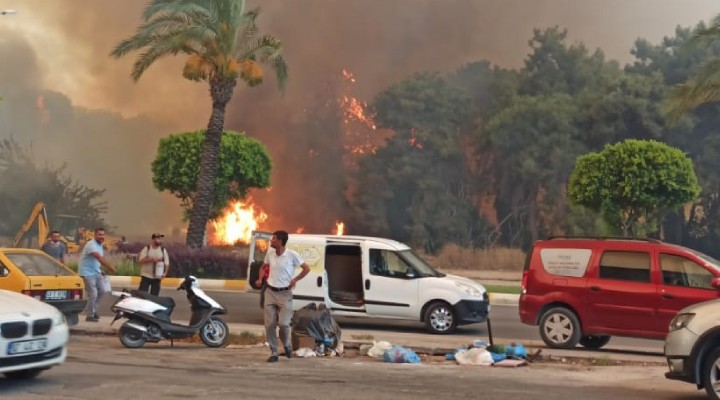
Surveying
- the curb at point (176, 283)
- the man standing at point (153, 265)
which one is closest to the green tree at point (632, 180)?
the curb at point (176, 283)

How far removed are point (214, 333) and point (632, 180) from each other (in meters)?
20.8

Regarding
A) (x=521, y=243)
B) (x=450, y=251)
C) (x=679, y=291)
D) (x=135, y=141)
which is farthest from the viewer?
(x=135, y=141)

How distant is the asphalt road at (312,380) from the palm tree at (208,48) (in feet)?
Result: 62.1

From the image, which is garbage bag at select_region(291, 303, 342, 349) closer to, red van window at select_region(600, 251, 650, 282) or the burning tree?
red van window at select_region(600, 251, 650, 282)

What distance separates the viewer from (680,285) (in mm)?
12406

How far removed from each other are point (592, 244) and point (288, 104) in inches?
1816

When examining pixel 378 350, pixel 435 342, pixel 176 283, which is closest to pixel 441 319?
pixel 435 342

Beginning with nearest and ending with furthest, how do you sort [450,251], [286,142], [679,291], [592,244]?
[679,291] < [592,244] < [450,251] < [286,142]

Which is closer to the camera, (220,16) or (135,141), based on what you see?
(220,16)

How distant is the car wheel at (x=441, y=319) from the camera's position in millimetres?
14727

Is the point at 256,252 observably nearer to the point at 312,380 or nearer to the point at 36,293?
the point at 36,293

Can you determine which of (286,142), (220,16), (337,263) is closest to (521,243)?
(286,142)

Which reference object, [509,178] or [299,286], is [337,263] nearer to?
[299,286]

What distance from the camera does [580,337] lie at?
12.9 meters
